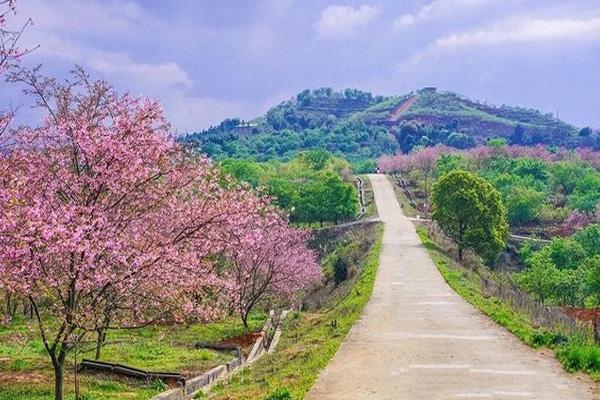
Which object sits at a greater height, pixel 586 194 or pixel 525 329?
pixel 586 194

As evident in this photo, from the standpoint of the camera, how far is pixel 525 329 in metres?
20.4

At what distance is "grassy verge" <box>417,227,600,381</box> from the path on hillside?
13.0 inches

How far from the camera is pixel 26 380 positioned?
60.5ft

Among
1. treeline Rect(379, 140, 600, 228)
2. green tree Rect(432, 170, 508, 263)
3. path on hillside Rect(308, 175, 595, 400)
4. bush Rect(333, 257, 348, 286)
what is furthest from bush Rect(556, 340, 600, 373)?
treeline Rect(379, 140, 600, 228)

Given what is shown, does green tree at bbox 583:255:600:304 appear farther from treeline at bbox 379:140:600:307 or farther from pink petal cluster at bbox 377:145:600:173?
pink petal cluster at bbox 377:145:600:173

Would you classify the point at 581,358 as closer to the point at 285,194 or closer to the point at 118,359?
the point at 118,359

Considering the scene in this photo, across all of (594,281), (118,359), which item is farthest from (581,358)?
(594,281)

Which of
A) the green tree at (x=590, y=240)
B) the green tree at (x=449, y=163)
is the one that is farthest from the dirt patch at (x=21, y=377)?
the green tree at (x=449, y=163)

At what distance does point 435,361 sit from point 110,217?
326 inches

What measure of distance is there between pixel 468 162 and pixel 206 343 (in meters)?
101

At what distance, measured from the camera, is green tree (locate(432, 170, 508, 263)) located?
163 feet

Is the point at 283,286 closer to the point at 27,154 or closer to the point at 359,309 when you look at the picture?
the point at 359,309

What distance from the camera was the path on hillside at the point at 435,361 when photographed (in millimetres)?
13117

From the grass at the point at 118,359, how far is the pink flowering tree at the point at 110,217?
132 cm
